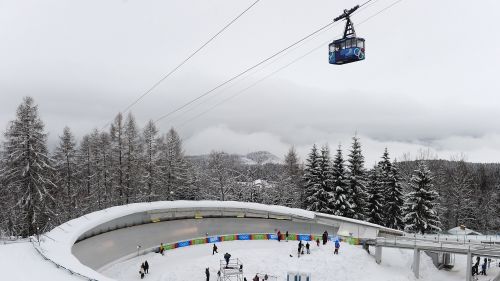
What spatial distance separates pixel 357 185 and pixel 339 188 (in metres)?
2.96

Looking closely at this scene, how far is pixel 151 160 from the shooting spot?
45281 mm

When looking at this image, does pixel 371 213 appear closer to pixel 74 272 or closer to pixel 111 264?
pixel 111 264

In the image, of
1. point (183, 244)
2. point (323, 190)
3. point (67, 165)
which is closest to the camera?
point (183, 244)

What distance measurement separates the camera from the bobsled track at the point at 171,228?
74.8 ft

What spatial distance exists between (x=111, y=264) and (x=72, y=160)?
20267 mm

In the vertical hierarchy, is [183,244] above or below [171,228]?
below

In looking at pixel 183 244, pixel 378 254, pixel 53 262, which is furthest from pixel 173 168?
pixel 53 262

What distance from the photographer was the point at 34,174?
30.6m

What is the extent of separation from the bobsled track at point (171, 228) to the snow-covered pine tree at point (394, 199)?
27.5 ft

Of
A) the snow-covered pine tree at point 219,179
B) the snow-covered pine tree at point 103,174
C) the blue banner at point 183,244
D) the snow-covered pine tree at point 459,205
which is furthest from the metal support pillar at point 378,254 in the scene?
the snow-covered pine tree at point 459,205

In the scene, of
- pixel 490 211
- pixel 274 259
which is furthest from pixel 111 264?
pixel 490 211

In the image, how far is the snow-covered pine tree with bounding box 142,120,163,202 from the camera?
45.1 metres

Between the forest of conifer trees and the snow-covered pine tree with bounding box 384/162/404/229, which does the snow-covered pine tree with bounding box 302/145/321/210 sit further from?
the snow-covered pine tree with bounding box 384/162/404/229

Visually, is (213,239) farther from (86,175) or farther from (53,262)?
(86,175)
